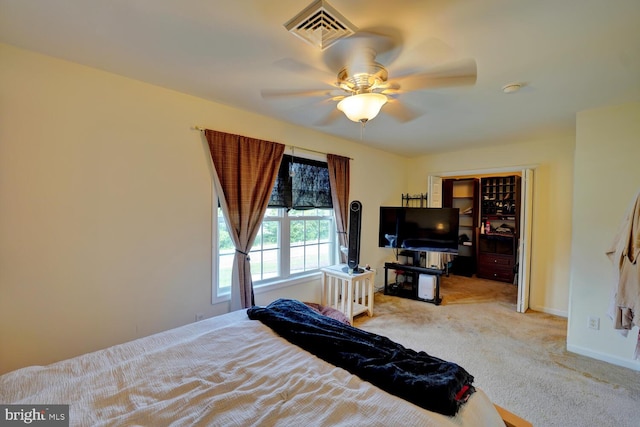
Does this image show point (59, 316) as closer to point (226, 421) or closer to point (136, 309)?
point (136, 309)

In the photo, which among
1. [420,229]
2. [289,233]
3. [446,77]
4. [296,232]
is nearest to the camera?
[446,77]

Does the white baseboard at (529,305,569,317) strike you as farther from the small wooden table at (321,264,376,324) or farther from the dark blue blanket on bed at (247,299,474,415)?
the dark blue blanket on bed at (247,299,474,415)

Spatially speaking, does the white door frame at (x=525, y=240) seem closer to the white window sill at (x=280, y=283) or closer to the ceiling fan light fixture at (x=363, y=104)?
the white window sill at (x=280, y=283)

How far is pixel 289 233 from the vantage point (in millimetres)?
3311

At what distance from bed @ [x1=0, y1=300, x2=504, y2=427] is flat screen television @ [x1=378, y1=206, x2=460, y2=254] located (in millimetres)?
3021

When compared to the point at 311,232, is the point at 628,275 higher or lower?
lower

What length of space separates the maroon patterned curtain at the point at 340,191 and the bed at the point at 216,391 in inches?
92.9

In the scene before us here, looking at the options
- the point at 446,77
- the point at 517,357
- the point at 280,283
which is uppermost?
the point at 446,77

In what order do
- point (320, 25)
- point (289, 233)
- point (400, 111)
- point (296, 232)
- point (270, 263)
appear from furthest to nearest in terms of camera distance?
point (296, 232) → point (289, 233) → point (270, 263) → point (400, 111) → point (320, 25)

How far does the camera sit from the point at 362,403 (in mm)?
1089

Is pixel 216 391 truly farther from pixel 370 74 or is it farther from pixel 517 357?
pixel 517 357

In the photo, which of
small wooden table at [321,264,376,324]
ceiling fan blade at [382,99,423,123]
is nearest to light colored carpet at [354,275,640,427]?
small wooden table at [321,264,376,324]

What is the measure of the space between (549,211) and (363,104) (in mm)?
3547

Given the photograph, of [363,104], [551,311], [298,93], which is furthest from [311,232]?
[551,311]
